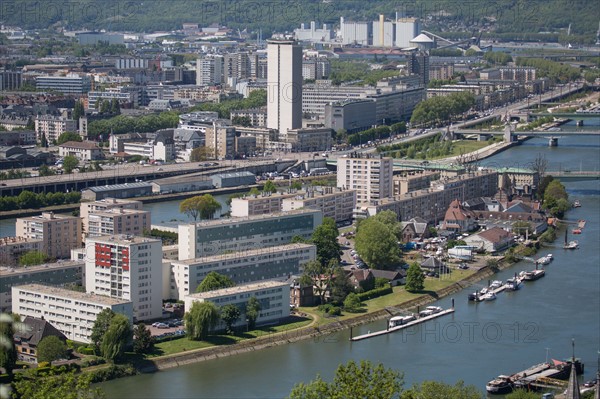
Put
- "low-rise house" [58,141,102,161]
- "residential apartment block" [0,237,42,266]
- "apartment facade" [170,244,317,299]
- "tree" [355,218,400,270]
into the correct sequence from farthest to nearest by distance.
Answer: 1. "low-rise house" [58,141,102,161]
2. "tree" [355,218,400,270]
3. "residential apartment block" [0,237,42,266]
4. "apartment facade" [170,244,317,299]

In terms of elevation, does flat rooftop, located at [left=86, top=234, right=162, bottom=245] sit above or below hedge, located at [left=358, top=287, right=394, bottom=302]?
above

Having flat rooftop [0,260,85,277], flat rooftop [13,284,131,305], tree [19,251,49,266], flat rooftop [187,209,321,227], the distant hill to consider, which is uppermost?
the distant hill

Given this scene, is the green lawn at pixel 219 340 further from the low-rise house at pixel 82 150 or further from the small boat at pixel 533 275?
the low-rise house at pixel 82 150

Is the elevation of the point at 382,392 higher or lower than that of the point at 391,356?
higher

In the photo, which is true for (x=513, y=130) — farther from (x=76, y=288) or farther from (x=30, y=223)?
(x=76, y=288)

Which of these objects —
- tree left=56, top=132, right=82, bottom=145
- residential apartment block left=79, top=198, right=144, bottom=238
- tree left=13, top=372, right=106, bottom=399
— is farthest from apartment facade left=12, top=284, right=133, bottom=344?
tree left=56, top=132, right=82, bottom=145

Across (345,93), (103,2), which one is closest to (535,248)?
(345,93)

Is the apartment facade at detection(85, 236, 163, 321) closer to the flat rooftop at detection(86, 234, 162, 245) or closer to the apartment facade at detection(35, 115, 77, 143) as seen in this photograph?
the flat rooftop at detection(86, 234, 162, 245)
